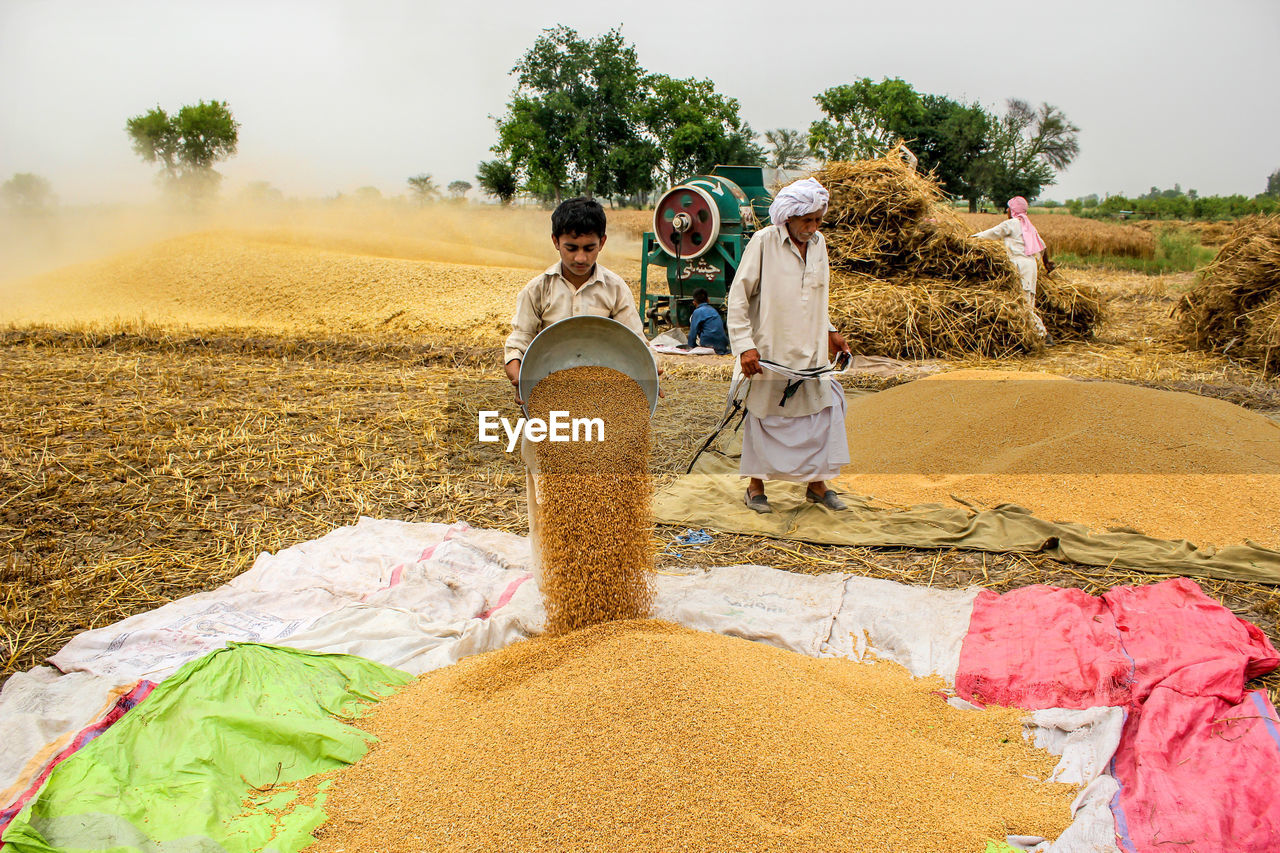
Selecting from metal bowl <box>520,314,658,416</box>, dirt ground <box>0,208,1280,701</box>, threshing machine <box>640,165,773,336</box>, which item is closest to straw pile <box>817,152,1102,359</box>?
dirt ground <box>0,208,1280,701</box>

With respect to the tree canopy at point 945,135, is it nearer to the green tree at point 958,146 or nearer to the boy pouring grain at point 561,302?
the green tree at point 958,146

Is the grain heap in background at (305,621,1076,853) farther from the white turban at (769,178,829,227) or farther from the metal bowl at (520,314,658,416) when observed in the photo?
the white turban at (769,178,829,227)

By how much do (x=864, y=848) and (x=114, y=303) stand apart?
46.4ft

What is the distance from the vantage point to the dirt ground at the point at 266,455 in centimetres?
294

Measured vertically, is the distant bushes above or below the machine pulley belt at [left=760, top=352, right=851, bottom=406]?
above

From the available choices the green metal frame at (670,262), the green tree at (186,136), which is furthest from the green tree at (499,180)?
the green metal frame at (670,262)

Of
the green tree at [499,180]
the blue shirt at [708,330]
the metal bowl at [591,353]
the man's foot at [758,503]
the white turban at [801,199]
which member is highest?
the green tree at [499,180]

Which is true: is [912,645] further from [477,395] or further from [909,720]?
[477,395]

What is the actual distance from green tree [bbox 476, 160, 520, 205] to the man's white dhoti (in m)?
28.5

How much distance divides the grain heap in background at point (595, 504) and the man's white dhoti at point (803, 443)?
4.03 feet

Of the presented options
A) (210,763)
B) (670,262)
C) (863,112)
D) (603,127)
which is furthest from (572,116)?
(210,763)

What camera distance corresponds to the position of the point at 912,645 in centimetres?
248

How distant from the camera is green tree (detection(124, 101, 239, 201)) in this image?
28.9 meters

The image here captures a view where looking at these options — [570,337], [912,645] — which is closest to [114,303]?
[570,337]
